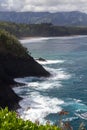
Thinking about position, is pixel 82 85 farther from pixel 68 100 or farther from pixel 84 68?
pixel 84 68

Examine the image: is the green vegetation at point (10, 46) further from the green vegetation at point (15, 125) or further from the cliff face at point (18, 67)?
the green vegetation at point (15, 125)

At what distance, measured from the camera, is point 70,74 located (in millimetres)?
85000

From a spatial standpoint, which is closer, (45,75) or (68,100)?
(68,100)

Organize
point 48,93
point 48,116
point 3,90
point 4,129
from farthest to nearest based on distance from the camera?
point 48,93 → point 3,90 → point 48,116 → point 4,129

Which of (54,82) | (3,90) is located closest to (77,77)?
(54,82)

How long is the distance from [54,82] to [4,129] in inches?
2417

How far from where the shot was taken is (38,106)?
51.6 meters

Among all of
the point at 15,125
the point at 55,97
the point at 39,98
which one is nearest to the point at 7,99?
the point at 39,98

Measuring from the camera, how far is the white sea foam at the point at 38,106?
45906 millimetres

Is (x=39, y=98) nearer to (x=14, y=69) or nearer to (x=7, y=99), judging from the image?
(x=7, y=99)

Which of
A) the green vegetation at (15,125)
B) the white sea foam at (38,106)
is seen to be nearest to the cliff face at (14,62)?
the white sea foam at (38,106)

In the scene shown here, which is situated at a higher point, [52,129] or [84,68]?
[52,129]

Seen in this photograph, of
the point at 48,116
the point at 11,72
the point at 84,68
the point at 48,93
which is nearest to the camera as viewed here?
the point at 48,116

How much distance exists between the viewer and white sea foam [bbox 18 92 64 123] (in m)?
45.9
